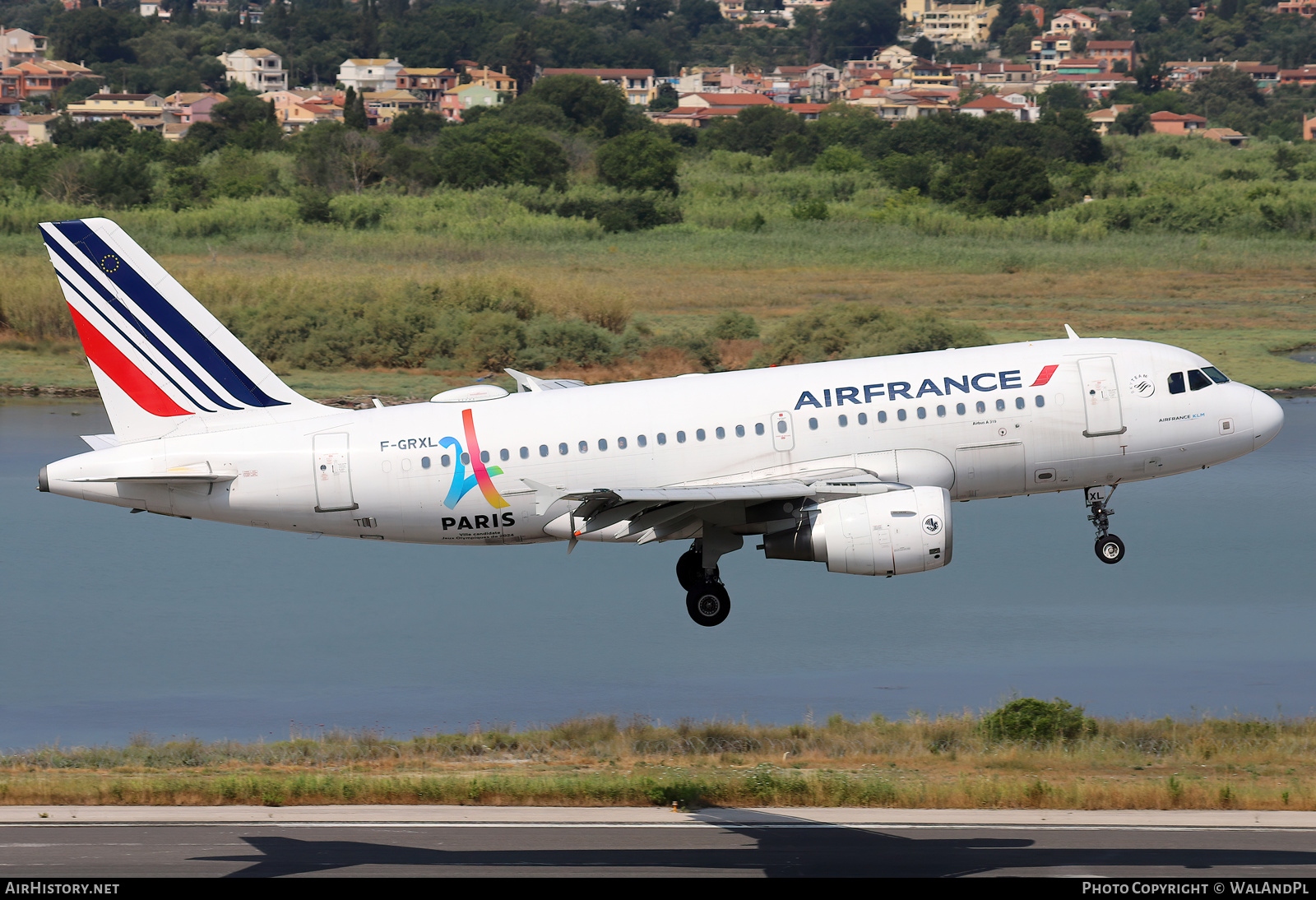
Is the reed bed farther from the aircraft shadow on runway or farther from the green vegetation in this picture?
the aircraft shadow on runway

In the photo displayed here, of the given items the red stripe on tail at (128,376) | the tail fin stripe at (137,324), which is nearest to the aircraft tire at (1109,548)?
the tail fin stripe at (137,324)

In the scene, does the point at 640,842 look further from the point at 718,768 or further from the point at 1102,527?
the point at 1102,527

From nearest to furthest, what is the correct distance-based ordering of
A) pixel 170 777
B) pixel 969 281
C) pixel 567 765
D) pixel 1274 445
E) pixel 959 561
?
pixel 170 777, pixel 567 765, pixel 959 561, pixel 1274 445, pixel 969 281

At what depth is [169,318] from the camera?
37.7 m

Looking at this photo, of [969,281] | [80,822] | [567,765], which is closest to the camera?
[80,822]

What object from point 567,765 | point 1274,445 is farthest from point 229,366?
point 1274,445

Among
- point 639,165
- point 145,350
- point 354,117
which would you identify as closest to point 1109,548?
point 145,350

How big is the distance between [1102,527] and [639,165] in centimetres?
10511

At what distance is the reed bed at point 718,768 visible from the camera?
30422mm

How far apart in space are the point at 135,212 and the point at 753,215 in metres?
47.6

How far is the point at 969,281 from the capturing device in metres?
103

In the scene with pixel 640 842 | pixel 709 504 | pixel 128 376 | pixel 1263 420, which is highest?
pixel 128 376

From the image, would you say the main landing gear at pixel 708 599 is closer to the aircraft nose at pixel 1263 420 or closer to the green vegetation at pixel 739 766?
the green vegetation at pixel 739 766

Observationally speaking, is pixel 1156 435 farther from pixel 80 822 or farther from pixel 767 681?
pixel 80 822
